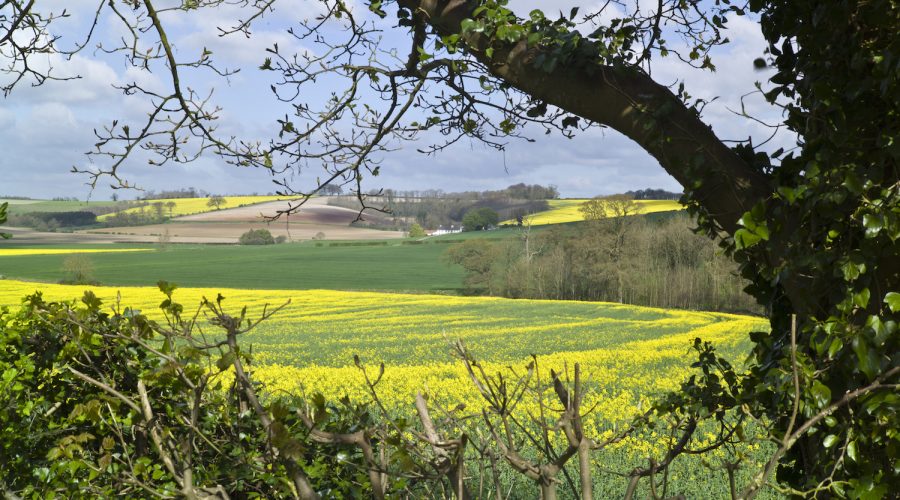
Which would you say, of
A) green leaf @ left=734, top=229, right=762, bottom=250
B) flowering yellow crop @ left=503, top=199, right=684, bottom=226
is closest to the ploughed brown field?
flowering yellow crop @ left=503, top=199, right=684, bottom=226

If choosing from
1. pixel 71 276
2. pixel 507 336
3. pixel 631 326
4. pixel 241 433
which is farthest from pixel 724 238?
pixel 71 276

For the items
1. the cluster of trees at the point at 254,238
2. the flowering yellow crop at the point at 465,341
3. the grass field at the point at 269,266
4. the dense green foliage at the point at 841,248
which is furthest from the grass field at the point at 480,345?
the cluster of trees at the point at 254,238

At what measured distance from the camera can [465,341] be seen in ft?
30.6

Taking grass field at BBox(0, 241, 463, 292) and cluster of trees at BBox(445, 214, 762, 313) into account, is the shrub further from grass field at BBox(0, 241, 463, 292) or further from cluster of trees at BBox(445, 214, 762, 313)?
cluster of trees at BBox(445, 214, 762, 313)

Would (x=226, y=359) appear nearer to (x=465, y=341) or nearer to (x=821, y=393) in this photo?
(x=821, y=393)

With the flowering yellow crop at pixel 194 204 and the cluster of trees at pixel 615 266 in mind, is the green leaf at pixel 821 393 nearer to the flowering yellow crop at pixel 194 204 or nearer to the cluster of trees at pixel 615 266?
the cluster of trees at pixel 615 266

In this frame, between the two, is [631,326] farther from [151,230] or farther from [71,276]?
[151,230]

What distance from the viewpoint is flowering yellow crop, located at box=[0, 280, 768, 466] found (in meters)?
11.8

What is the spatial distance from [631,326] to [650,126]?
25.2 m

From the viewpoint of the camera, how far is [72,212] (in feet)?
228

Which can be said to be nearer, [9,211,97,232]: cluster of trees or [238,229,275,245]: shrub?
[9,211,97,232]: cluster of trees

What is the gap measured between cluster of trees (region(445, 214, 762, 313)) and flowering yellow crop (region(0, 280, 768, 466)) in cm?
457

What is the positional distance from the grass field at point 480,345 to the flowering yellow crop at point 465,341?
44mm

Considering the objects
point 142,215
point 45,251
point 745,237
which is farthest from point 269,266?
point 745,237
